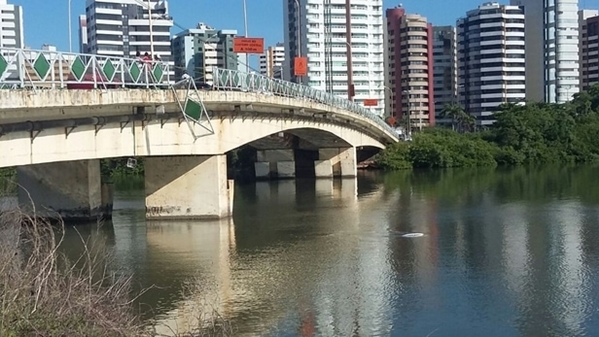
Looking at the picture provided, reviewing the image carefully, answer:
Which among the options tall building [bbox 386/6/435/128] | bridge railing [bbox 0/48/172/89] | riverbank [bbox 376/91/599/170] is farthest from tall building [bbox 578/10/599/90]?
bridge railing [bbox 0/48/172/89]

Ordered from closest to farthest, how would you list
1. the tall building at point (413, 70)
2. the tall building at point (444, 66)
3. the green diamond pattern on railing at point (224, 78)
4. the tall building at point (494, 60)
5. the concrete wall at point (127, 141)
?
the concrete wall at point (127, 141) < the green diamond pattern on railing at point (224, 78) < the tall building at point (413, 70) < the tall building at point (494, 60) < the tall building at point (444, 66)

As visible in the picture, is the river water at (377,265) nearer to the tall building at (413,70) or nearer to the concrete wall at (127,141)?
the concrete wall at (127,141)

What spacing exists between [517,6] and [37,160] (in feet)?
335

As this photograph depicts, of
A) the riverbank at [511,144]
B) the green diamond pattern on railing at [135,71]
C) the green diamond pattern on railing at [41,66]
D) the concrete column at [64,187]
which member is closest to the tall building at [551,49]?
the riverbank at [511,144]

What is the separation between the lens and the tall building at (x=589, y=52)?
394 ft

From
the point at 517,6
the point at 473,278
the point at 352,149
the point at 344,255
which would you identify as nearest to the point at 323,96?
the point at 352,149

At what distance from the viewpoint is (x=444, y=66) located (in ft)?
405

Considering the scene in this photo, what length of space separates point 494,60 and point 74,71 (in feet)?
313

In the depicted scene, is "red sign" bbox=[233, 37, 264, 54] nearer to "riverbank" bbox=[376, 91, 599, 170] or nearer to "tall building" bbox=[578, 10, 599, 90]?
"riverbank" bbox=[376, 91, 599, 170]

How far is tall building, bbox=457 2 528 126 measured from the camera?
359ft

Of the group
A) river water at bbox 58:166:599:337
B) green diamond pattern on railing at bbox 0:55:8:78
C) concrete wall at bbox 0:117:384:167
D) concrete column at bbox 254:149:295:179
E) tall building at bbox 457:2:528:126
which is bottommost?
river water at bbox 58:166:599:337

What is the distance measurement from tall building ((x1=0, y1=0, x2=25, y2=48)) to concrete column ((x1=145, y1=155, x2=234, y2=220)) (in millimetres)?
68434

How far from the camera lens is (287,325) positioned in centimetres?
1462

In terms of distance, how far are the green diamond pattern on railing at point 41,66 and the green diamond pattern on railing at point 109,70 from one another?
288 centimetres
